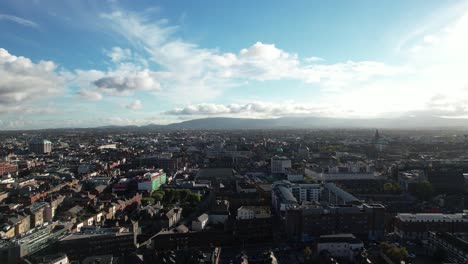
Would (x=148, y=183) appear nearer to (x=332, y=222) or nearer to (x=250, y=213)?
(x=250, y=213)

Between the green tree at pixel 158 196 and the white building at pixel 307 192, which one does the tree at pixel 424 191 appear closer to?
the white building at pixel 307 192

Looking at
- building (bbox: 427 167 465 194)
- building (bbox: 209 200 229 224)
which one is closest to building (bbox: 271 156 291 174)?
building (bbox: 427 167 465 194)

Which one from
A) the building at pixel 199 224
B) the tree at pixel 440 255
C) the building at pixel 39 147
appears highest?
the building at pixel 39 147

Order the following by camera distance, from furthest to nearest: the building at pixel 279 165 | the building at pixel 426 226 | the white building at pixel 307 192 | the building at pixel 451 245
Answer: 1. the building at pixel 279 165
2. the white building at pixel 307 192
3. the building at pixel 426 226
4. the building at pixel 451 245

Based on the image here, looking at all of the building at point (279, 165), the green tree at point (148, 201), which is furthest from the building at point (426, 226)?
the building at point (279, 165)

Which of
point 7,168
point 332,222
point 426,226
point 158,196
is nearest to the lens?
point 332,222

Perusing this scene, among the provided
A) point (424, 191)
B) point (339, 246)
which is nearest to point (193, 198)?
point (339, 246)

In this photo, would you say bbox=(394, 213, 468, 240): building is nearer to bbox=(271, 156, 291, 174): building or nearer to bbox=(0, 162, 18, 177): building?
bbox=(271, 156, 291, 174): building
